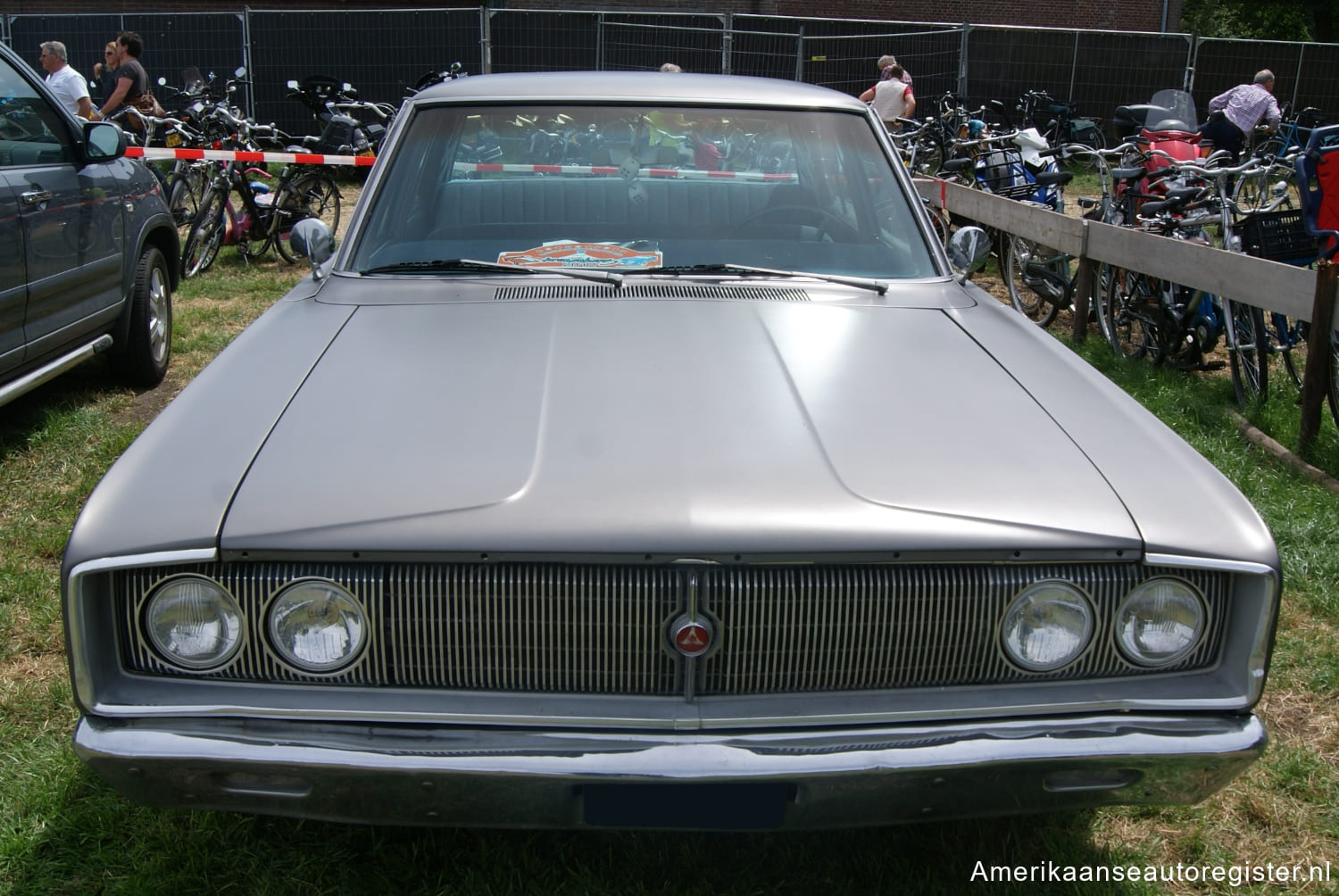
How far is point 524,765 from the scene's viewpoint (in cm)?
190

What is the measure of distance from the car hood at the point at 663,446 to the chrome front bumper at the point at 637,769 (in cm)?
33

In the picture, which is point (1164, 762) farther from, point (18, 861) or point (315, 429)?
point (18, 861)

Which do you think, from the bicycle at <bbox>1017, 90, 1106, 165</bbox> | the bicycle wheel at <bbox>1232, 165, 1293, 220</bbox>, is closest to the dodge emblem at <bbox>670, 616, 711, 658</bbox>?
the bicycle wheel at <bbox>1232, 165, 1293, 220</bbox>

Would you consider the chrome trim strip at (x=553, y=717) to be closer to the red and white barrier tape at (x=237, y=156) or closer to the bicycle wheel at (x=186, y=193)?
the red and white barrier tape at (x=237, y=156)

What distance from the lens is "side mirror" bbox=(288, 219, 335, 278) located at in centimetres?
338

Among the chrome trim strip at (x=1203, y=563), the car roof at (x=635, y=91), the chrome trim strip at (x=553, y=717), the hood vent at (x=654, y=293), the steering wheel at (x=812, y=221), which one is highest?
the car roof at (x=635, y=91)

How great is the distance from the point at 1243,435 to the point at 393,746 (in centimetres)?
459

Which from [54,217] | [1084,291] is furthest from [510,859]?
[1084,291]

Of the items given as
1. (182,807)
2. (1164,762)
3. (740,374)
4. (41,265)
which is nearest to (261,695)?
(182,807)

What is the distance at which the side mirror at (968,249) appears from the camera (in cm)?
350

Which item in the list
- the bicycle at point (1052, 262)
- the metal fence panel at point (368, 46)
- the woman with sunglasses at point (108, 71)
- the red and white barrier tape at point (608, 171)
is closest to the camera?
the red and white barrier tape at point (608, 171)

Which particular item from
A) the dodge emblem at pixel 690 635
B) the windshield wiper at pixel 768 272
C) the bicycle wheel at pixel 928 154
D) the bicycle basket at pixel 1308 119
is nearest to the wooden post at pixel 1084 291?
the windshield wiper at pixel 768 272

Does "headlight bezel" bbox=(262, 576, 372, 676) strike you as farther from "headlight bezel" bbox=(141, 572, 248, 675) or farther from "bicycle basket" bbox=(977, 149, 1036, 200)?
"bicycle basket" bbox=(977, 149, 1036, 200)

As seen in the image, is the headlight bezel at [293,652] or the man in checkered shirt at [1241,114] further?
the man in checkered shirt at [1241,114]
